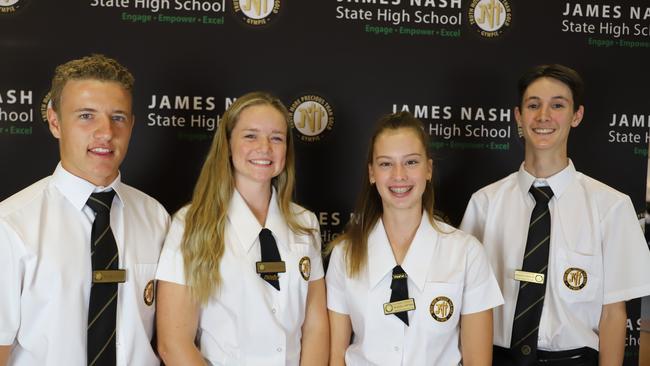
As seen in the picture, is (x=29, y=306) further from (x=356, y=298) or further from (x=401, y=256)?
(x=401, y=256)

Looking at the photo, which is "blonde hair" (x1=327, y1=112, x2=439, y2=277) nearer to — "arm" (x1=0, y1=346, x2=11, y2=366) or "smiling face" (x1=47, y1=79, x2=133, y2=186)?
"smiling face" (x1=47, y1=79, x2=133, y2=186)

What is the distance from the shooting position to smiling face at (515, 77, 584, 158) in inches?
98.8

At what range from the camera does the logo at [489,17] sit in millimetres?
3158

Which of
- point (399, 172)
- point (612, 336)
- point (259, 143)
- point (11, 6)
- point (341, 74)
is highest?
point (11, 6)

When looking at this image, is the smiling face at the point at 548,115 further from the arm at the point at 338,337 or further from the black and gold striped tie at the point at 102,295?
the black and gold striped tie at the point at 102,295

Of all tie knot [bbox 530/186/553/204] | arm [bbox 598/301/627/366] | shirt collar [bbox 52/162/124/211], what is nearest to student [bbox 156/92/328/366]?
shirt collar [bbox 52/162/124/211]

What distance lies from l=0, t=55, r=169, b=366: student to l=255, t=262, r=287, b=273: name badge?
386 millimetres

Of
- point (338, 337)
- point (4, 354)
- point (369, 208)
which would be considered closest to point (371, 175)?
point (369, 208)

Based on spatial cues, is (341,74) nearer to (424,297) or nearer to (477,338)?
(424,297)

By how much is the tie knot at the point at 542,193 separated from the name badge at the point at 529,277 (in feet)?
1.00

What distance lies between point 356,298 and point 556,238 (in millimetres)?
874

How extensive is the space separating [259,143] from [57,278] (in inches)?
32.6

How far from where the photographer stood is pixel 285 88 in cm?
306

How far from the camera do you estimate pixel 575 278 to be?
8.17ft
